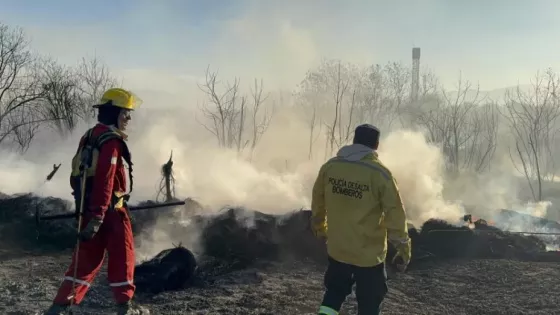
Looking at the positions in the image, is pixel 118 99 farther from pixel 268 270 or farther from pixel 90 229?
pixel 268 270

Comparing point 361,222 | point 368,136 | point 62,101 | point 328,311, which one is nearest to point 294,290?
point 328,311


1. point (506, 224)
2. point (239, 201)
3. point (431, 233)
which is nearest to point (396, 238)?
point (431, 233)

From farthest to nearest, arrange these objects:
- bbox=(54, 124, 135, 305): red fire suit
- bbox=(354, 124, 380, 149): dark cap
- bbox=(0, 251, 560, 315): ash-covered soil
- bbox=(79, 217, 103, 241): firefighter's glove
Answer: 1. bbox=(0, 251, 560, 315): ash-covered soil
2. bbox=(354, 124, 380, 149): dark cap
3. bbox=(54, 124, 135, 305): red fire suit
4. bbox=(79, 217, 103, 241): firefighter's glove

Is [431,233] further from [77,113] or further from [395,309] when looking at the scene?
[77,113]

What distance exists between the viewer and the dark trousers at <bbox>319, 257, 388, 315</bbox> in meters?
3.99

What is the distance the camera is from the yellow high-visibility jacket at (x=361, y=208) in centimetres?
386

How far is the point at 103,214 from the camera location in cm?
392

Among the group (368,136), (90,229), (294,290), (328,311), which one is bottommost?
(294,290)

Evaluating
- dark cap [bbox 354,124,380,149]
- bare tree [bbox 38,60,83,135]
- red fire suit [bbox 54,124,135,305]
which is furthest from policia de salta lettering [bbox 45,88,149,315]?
bare tree [bbox 38,60,83,135]

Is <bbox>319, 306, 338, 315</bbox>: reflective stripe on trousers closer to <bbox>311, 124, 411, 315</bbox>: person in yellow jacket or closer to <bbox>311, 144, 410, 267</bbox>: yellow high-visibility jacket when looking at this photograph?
<bbox>311, 124, 411, 315</bbox>: person in yellow jacket

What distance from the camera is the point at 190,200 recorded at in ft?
32.3

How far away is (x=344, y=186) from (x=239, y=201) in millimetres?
7055

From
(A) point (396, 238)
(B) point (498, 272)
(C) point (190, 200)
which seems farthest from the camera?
(C) point (190, 200)

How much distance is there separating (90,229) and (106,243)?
39 centimetres
